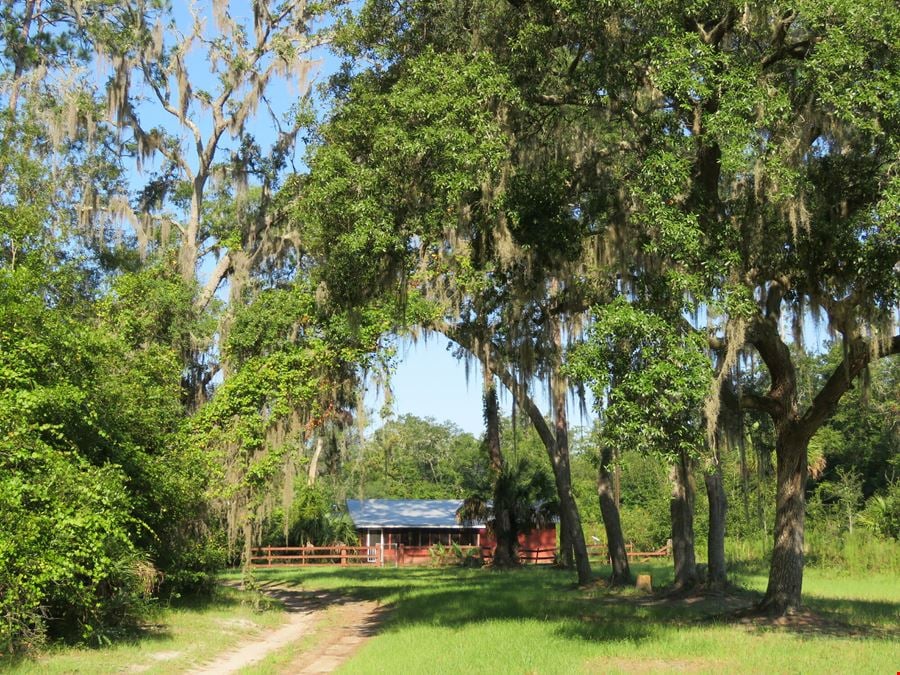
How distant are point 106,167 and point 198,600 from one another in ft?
43.2

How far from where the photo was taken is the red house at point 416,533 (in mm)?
41375

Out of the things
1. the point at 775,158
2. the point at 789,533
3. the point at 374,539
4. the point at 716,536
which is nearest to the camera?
the point at 775,158

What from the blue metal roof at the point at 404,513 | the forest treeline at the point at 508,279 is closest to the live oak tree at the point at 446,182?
the forest treeline at the point at 508,279

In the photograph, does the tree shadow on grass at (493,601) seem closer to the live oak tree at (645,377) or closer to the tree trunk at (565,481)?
the tree trunk at (565,481)

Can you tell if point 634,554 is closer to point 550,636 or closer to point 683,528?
point 683,528

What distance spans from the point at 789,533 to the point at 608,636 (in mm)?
3494

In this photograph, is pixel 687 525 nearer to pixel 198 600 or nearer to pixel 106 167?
pixel 198 600

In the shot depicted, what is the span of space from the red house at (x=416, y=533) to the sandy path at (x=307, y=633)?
18668 millimetres

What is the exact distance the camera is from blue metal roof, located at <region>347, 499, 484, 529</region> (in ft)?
140

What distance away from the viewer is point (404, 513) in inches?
1777

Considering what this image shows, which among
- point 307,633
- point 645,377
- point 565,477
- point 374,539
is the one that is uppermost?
point 645,377

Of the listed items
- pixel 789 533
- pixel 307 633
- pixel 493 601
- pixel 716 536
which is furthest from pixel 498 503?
pixel 789 533

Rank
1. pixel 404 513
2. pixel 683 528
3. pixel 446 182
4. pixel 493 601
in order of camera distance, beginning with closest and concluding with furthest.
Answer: pixel 446 182 < pixel 493 601 < pixel 683 528 < pixel 404 513

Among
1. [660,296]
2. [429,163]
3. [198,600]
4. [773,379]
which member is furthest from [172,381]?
[773,379]
